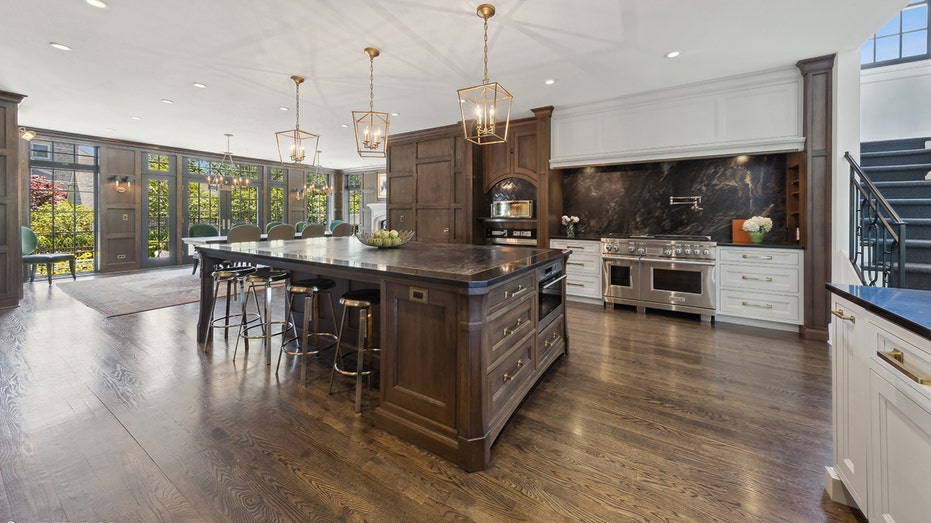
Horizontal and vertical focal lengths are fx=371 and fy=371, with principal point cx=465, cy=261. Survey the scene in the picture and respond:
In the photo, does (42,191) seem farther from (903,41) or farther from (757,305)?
(903,41)

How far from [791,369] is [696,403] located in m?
1.21

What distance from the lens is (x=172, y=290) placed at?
575 cm

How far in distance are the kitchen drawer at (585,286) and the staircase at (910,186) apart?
269 centimetres

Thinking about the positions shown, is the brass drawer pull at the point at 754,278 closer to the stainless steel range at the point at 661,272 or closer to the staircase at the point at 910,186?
the stainless steel range at the point at 661,272

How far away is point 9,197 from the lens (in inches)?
182

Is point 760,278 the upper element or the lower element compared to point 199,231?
lower

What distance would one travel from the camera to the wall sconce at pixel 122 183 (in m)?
7.56

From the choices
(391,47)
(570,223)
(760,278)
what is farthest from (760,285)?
(391,47)

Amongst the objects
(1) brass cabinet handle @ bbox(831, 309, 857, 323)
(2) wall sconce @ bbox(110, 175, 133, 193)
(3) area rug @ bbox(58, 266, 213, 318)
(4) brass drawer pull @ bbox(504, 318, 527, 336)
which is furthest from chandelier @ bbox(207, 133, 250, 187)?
(1) brass cabinet handle @ bbox(831, 309, 857, 323)

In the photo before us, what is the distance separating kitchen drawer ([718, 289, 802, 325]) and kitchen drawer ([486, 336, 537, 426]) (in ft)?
10.0

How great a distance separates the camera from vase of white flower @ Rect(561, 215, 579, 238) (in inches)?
212

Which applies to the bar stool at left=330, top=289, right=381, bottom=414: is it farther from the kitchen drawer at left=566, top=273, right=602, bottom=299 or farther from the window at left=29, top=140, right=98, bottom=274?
the window at left=29, top=140, right=98, bottom=274

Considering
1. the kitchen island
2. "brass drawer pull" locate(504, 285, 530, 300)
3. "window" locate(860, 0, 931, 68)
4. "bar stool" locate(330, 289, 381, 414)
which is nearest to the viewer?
the kitchen island

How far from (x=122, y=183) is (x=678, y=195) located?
33.6 ft
